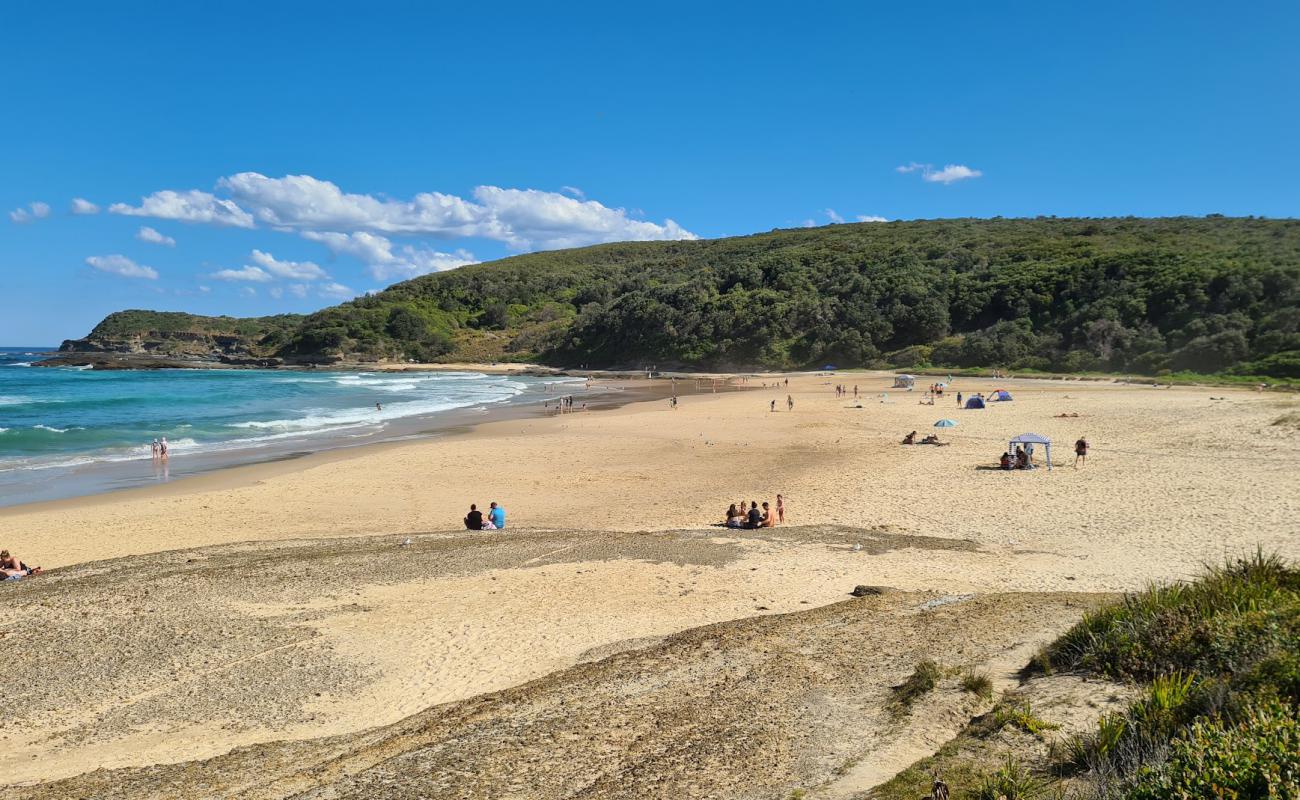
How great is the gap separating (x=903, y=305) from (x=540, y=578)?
6148 centimetres

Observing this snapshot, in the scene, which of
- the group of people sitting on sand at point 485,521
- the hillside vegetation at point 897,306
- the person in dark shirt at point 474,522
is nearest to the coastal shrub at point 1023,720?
the group of people sitting on sand at point 485,521

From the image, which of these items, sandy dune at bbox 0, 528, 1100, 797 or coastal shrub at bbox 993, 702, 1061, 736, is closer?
coastal shrub at bbox 993, 702, 1061, 736

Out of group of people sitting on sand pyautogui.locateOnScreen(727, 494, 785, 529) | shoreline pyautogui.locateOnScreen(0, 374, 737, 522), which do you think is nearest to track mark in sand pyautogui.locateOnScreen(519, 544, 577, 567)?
group of people sitting on sand pyautogui.locateOnScreen(727, 494, 785, 529)

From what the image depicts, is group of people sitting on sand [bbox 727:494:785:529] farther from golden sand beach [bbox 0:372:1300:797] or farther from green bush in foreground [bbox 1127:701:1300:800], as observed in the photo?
green bush in foreground [bbox 1127:701:1300:800]

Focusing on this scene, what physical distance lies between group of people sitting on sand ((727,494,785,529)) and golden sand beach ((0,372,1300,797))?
1.45 feet

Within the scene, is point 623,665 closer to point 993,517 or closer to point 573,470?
point 993,517

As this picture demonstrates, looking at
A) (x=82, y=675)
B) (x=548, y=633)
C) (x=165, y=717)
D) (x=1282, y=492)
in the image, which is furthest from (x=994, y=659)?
(x=1282, y=492)

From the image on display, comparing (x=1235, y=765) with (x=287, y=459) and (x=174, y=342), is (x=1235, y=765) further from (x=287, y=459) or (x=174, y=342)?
(x=174, y=342)

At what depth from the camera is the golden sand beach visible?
256 inches

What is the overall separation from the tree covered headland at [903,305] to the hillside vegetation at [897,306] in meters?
0.18

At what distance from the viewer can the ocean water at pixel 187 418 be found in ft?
76.4

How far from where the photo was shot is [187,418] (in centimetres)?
3609

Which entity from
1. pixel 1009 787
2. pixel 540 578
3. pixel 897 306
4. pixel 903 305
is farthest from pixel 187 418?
pixel 903 305

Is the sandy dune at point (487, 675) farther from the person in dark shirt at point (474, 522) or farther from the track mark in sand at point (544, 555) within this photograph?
the person in dark shirt at point (474, 522)
